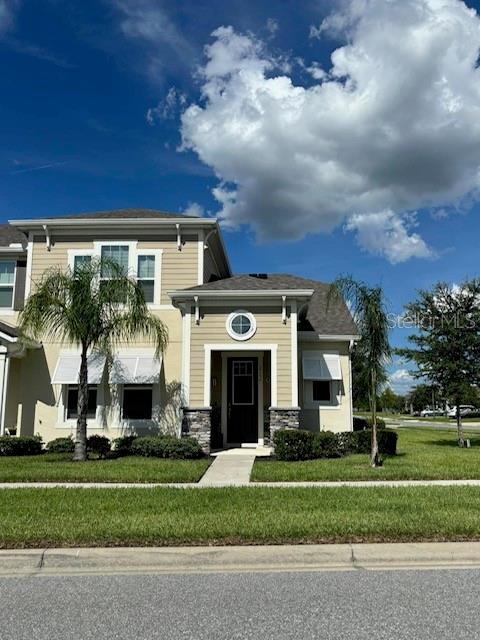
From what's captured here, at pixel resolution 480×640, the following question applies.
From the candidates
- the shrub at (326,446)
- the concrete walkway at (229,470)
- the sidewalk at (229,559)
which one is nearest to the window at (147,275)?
the concrete walkway at (229,470)

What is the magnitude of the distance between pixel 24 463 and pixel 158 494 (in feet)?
17.5

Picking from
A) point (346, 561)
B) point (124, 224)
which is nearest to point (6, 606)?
point (346, 561)

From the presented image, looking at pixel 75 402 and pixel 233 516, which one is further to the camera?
pixel 75 402

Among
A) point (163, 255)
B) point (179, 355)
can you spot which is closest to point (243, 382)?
point (179, 355)

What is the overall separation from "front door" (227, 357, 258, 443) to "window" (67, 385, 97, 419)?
4.15 meters

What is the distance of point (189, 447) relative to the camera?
13.8 m

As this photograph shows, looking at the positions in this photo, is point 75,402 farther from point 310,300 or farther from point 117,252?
point 310,300

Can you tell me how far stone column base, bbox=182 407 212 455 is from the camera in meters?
15.1

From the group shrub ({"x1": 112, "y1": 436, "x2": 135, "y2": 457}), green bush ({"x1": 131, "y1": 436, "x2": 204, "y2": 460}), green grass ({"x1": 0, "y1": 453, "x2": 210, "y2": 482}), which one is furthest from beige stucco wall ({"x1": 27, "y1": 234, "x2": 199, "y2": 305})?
green grass ({"x1": 0, "y1": 453, "x2": 210, "y2": 482})

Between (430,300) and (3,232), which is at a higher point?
(3,232)

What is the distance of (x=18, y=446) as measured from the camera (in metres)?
14.5

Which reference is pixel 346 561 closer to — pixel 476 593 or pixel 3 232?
pixel 476 593

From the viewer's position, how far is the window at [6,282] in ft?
58.6

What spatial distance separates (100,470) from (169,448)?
104 inches
